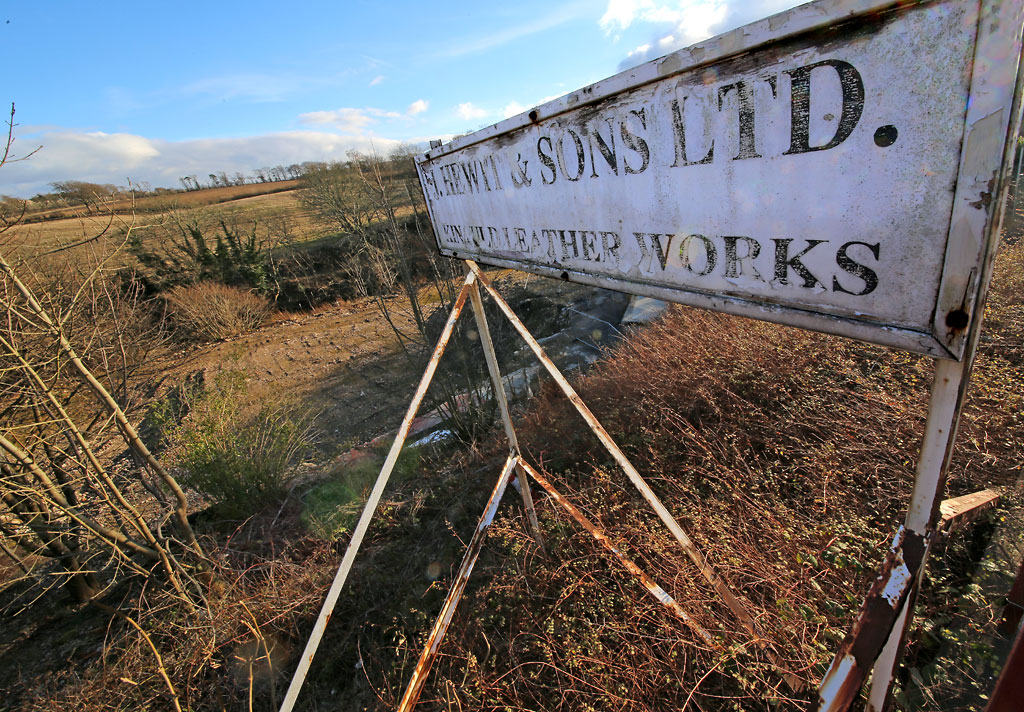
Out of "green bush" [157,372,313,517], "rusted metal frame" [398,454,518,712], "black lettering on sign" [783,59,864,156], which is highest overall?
"black lettering on sign" [783,59,864,156]

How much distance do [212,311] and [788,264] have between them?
2109 centimetres

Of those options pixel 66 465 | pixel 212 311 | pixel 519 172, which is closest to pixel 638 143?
pixel 519 172

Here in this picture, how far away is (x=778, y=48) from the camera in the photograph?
699 millimetres

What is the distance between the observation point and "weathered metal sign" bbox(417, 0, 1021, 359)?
1.80 feet

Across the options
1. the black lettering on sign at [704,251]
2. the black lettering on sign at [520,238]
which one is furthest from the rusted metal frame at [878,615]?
the black lettering on sign at [520,238]

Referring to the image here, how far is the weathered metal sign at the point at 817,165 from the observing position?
0.55 metres

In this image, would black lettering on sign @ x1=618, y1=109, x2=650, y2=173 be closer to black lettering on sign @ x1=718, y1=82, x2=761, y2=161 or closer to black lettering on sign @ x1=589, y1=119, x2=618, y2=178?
black lettering on sign @ x1=589, y1=119, x2=618, y2=178

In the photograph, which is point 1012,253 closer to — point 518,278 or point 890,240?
point 890,240

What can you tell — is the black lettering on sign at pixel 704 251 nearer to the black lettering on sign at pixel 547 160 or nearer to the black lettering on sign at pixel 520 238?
the black lettering on sign at pixel 547 160

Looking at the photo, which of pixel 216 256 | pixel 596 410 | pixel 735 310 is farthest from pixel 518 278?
pixel 735 310

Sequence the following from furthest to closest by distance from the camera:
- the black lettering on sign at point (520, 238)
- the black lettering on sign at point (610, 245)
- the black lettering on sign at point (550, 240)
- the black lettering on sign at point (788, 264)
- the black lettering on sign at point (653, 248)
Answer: the black lettering on sign at point (520, 238) < the black lettering on sign at point (550, 240) < the black lettering on sign at point (610, 245) < the black lettering on sign at point (653, 248) < the black lettering on sign at point (788, 264)

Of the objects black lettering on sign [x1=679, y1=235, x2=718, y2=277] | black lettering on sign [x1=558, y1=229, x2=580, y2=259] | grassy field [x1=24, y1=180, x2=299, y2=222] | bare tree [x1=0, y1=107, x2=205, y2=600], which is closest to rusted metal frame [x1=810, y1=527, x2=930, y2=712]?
black lettering on sign [x1=679, y1=235, x2=718, y2=277]

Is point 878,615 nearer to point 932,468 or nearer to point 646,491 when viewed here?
point 932,468

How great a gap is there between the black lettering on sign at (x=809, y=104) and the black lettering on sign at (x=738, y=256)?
171 mm
